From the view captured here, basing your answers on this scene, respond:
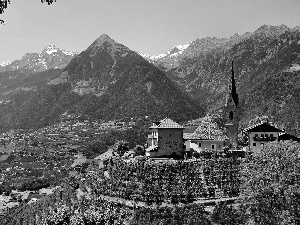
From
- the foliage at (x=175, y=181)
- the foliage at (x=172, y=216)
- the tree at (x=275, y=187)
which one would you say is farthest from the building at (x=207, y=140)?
the tree at (x=275, y=187)

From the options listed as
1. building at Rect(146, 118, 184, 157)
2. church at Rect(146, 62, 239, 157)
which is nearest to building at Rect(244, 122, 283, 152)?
church at Rect(146, 62, 239, 157)

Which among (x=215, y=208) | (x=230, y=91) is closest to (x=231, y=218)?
(x=215, y=208)

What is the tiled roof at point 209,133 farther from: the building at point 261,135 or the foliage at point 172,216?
the foliage at point 172,216

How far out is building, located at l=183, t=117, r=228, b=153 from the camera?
6969 cm

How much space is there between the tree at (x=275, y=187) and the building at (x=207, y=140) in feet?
107

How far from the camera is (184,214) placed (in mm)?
53000

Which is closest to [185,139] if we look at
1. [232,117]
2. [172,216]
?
[232,117]

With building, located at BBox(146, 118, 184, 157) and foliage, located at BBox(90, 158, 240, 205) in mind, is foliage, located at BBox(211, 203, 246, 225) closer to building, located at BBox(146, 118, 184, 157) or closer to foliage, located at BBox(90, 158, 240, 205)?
foliage, located at BBox(90, 158, 240, 205)

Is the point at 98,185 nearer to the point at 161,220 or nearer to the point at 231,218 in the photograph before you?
the point at 161,220

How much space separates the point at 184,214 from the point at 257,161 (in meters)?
18.6

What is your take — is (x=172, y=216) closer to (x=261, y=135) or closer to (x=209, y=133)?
(x=209, y=133)

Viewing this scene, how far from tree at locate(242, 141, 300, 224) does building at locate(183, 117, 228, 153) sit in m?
32.6

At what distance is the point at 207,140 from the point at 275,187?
123 ft

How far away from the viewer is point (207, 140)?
69.9 m
